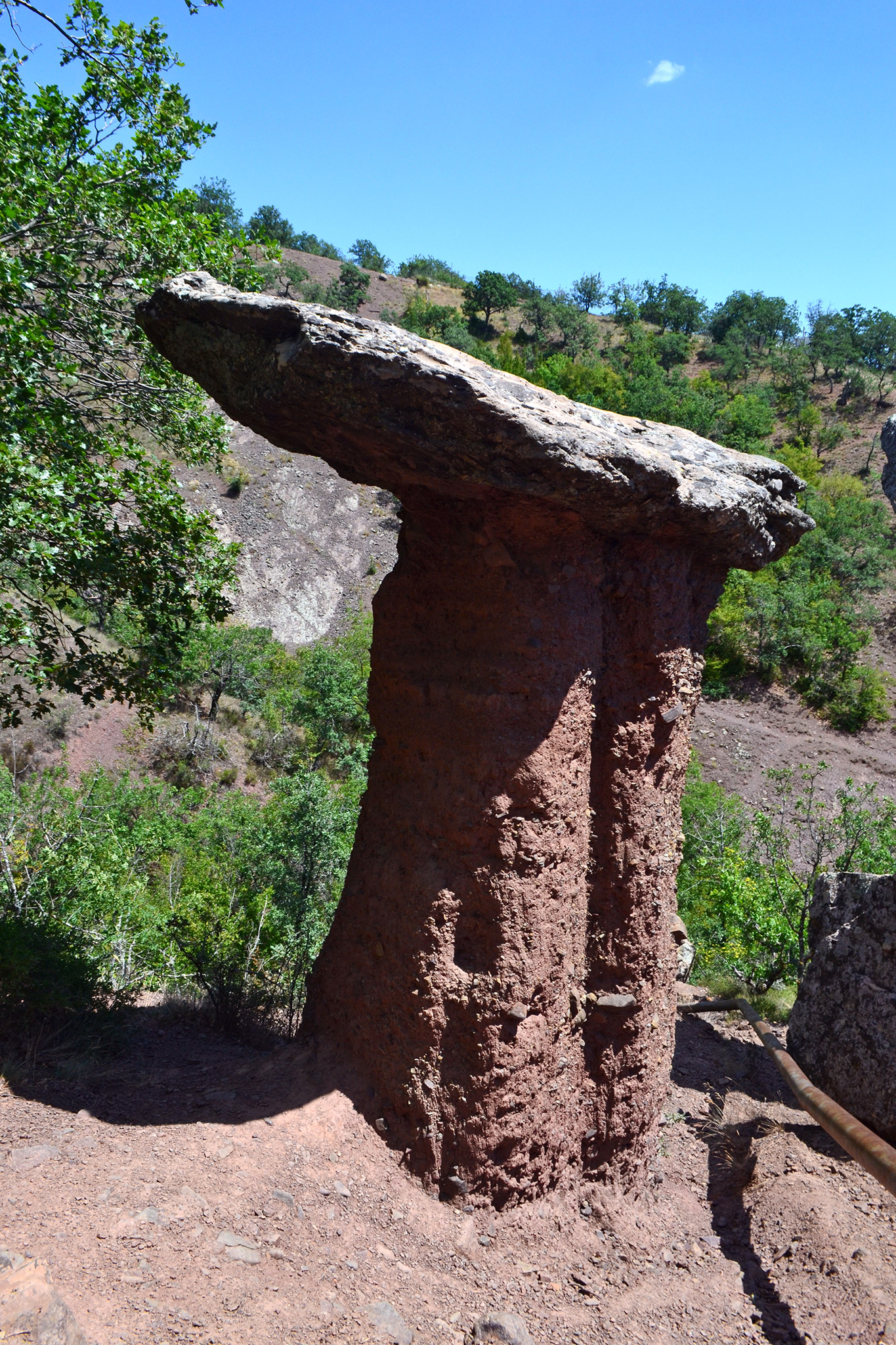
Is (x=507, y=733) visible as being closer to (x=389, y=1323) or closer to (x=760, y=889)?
(x=389, y=1323)

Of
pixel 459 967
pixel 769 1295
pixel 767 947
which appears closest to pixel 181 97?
pixel 459 967

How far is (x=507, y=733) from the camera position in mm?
3570

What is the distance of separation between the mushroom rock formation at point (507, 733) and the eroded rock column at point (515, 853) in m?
0.01

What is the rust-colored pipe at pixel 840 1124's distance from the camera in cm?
329

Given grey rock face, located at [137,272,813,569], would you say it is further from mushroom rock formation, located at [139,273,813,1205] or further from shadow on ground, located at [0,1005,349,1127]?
shadow on ground, located at [0,1005,349,1127]

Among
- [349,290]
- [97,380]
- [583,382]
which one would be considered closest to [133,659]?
[97,380]

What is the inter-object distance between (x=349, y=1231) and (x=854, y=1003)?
3349mm

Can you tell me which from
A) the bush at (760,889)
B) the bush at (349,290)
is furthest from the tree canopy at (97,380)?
the bush at (349,290)

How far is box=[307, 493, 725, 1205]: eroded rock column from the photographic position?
11.7ft

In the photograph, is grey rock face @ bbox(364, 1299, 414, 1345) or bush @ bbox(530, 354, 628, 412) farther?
bush @ bbox(530, 354, 628, 412)

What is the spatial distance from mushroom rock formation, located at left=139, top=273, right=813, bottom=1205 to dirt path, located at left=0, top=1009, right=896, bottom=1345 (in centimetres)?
24

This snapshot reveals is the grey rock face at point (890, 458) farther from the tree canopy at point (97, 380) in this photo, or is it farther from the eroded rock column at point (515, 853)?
the tree canopy at point (97, 380)

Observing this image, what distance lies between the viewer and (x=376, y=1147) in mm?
3586

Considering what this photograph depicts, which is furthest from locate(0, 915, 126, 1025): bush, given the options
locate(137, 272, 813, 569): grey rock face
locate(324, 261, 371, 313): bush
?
locate(324, 261, 371, 313): bush
